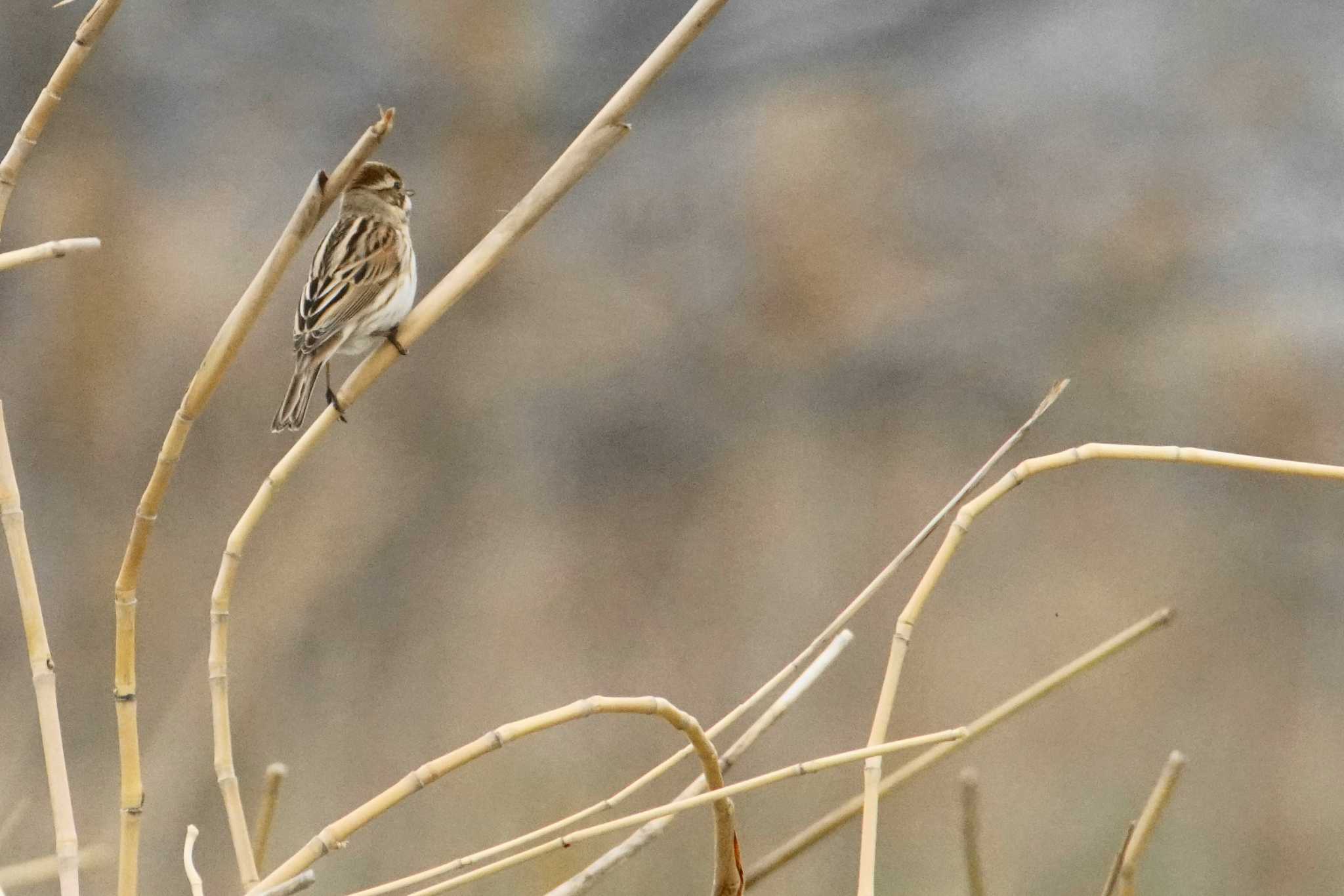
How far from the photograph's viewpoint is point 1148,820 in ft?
1.65

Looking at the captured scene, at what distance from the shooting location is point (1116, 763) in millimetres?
2104

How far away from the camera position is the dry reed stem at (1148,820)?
0.49 meters

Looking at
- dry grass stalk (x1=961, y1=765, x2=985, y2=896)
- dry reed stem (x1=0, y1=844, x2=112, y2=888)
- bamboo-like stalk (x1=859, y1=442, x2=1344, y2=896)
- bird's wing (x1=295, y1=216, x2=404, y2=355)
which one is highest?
bird's wing (x1=295, y1=216, x2=404, y2=355)

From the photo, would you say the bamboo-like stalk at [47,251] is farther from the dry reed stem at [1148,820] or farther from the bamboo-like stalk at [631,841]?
the dry reed stem at [1148,820]

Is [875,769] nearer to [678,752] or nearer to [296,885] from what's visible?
[678,752]

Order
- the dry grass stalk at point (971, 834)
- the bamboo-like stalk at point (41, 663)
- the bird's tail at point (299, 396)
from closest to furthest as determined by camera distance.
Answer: the bamboo-like stalk at point (41, 663) → the dry grass stalk at point (971, 834) → the bird's tail at point (299, 396)

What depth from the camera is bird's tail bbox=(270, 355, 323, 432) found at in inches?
38.1

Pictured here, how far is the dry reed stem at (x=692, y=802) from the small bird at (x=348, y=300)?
61 cm

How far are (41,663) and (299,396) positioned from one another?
0.57 m

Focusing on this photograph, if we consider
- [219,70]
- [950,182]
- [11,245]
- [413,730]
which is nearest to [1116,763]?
[950,182]

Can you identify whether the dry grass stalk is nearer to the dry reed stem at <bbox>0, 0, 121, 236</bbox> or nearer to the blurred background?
the dry reed stem at <bbox>0, 0, 121, 236</bbox>

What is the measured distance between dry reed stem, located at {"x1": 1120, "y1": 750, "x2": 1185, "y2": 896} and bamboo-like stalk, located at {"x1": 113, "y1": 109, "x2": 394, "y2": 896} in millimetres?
307

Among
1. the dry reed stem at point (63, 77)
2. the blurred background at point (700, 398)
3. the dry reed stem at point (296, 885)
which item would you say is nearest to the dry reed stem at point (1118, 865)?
the dry reed stem at point (296, 885)

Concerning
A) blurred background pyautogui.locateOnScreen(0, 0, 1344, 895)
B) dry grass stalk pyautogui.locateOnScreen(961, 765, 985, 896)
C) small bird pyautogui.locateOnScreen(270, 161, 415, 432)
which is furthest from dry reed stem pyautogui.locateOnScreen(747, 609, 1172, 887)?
blurred background pyautogui.locateOnScreen(0, 0, 1344, 895)
